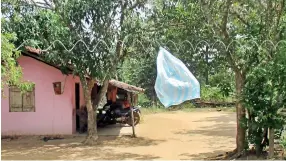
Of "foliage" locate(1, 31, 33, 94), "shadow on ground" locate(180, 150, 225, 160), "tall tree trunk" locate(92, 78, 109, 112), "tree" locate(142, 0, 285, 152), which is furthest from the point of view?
"tall tree trunk" locate(92, 78, 109, 112)

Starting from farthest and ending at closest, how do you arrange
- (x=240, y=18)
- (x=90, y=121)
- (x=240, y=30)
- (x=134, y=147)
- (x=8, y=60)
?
(x=90, y=121), (x=134, y=147), (x=240, y=18), (x=240, y=30), (x=8, y=60)

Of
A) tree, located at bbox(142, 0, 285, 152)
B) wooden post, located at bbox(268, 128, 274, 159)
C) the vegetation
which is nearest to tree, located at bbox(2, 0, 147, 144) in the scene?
the vegetation

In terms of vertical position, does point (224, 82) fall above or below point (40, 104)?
above

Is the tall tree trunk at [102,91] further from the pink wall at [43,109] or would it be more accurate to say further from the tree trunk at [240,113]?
the tree trunk at [240,113]

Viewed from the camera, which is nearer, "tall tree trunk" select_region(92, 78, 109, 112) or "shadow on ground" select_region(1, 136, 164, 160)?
"shadow on ground" select_region(1, 136, 164, 160)

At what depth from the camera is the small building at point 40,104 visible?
1198cm

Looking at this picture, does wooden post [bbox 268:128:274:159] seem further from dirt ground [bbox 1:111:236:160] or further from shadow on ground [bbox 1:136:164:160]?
shadow on ground [bbox 1:136:164:160]

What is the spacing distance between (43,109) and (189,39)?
17.8ft

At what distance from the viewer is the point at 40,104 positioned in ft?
39.6

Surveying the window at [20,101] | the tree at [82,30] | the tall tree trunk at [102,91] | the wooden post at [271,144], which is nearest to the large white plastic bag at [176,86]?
the wooden post at [271,144]

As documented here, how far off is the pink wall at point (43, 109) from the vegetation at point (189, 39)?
4.68ft

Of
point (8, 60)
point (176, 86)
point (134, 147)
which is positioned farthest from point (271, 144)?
point (8, 60)

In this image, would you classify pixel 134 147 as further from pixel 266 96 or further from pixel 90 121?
pixel 266 96

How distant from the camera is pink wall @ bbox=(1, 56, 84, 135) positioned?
39.3 feet
